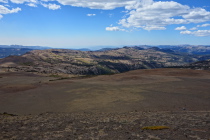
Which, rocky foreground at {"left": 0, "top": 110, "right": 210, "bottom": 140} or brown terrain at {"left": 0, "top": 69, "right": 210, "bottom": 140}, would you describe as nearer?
rocky foreground at {"left": 0, "top": 110, "right": 210, "bottom": 140}

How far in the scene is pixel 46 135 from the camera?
47.0 feet

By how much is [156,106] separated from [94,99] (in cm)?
1024

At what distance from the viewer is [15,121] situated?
19.2m

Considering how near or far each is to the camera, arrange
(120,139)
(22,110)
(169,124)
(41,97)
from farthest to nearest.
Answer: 1. (41,97)
2. (22,110)
3. (169,124)
4. (120,139)

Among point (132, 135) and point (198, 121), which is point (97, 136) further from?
point (198, 121)

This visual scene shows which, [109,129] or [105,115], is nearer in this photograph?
[109,129]

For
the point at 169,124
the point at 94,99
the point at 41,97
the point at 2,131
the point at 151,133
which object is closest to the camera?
the point at 151,133

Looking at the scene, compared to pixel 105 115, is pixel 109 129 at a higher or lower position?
higher

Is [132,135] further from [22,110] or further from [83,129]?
[22,110]

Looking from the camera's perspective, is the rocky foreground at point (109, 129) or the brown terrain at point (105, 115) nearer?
the rocky foreground at point (109, 129)

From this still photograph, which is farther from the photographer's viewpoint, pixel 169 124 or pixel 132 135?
pixel 169 124

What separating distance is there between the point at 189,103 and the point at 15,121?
23703 mm

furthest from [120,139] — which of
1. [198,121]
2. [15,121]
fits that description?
[15,121]

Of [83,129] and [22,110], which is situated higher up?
[83,129]
